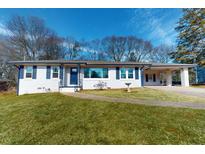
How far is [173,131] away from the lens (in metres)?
3.16

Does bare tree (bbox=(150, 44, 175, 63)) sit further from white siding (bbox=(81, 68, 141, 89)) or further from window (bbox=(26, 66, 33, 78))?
window (bbox=(26, 66, 33, 78))

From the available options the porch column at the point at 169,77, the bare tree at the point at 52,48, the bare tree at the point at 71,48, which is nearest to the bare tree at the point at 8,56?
the bare tree at the point at 52,48

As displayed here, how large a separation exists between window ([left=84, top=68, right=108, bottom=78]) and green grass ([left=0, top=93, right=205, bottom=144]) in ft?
23.8

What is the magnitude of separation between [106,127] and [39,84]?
1037 cm

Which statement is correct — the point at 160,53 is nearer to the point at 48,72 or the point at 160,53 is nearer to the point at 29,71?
the point at 48,72

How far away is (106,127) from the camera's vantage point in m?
3.40

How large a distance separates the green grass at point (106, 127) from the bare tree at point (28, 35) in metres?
20.0

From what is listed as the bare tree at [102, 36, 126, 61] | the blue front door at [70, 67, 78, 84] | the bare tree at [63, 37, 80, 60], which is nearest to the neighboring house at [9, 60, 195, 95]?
the blue front door at [70, 67, 78, 84]

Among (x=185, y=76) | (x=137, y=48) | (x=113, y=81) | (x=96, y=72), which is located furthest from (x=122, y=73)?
(x=137, y=48)

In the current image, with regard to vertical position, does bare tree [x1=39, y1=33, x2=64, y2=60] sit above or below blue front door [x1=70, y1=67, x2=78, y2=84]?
above

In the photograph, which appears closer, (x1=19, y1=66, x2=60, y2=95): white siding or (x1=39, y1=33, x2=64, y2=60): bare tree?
(x1=19, y1=66, x2=60, y2=95): white siding

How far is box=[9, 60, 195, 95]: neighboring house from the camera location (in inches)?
438

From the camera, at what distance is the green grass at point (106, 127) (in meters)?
2.83
